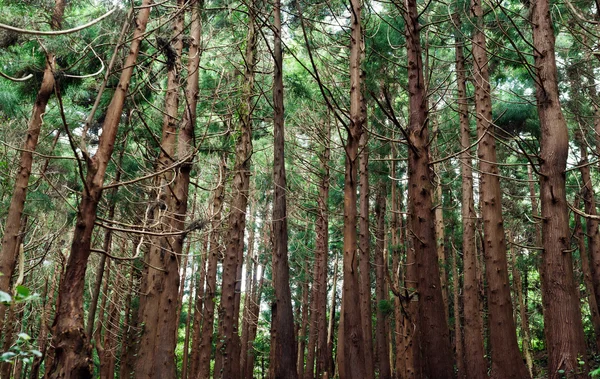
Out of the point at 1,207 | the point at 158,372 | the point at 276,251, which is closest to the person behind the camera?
the point at 158,372

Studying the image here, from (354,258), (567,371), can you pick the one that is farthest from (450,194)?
(567,371)

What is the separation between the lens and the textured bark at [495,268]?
7022 millimetres

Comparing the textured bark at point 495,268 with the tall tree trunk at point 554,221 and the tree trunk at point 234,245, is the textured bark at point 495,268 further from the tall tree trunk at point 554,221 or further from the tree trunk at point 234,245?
the tree trunk at point 234,245

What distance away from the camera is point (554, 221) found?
219 inches

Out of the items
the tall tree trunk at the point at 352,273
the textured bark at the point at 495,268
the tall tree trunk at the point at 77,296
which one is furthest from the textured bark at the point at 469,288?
the tall tree trunk at the point at 77,296

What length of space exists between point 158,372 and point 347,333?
3.13 metres

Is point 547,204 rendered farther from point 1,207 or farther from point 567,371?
point 1,207

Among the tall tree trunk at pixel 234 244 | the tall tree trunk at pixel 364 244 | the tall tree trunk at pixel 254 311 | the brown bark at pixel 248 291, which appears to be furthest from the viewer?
the tall tree trunk at pixel 254 311

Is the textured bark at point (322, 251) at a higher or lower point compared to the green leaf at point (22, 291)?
higher

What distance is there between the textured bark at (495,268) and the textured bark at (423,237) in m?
0.93

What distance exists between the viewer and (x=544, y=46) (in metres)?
6.05

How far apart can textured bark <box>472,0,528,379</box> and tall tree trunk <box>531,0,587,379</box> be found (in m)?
0.83

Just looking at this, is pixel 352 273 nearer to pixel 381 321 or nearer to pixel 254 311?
pixel 381 321

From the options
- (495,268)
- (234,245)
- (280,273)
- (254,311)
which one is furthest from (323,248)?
(254,311)
